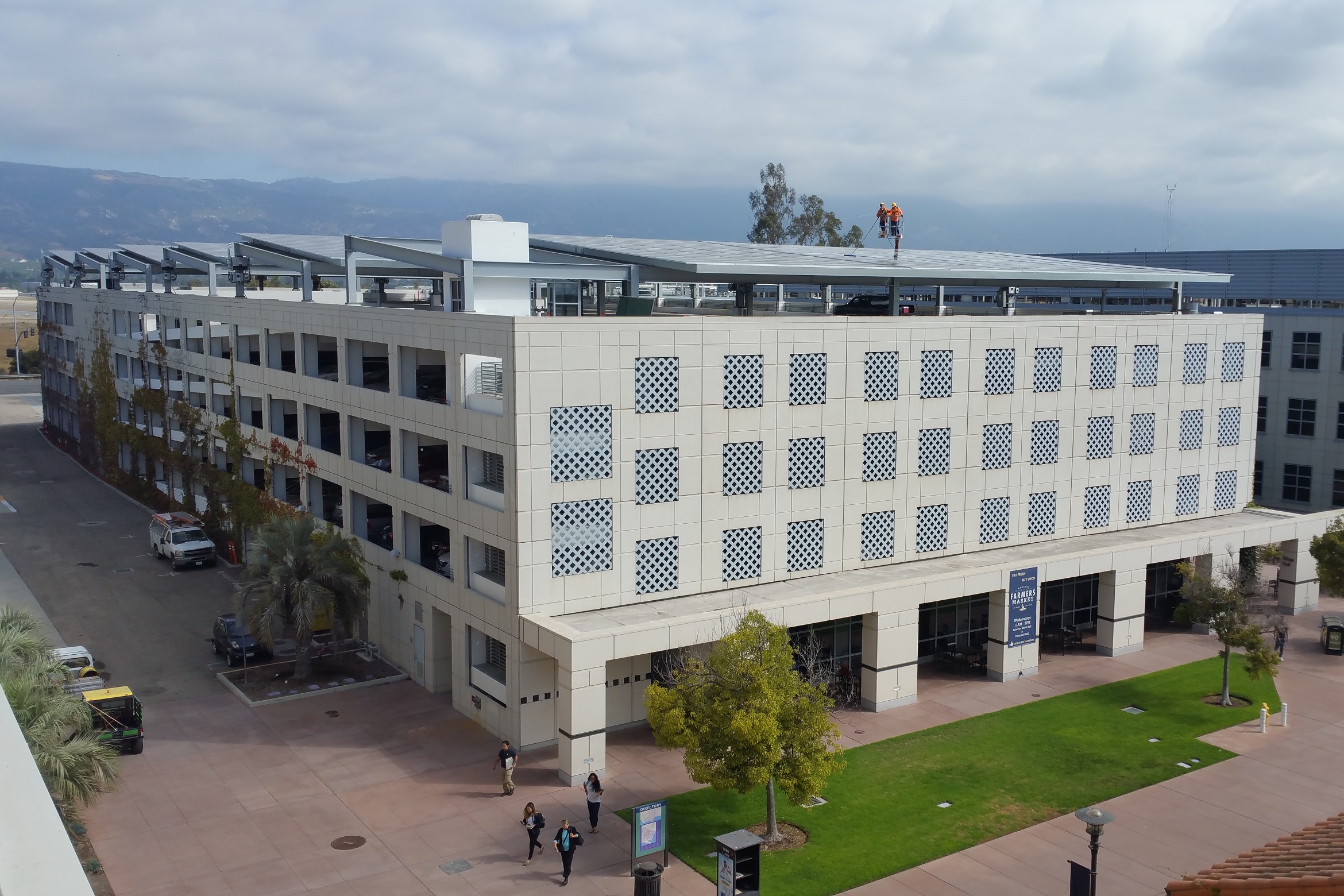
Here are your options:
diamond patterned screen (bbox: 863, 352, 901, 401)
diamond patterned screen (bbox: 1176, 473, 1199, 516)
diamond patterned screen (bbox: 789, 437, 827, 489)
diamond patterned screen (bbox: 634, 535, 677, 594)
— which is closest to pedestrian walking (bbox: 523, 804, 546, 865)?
diamond patterned screen (bbox: 634, 535, 677, 594)

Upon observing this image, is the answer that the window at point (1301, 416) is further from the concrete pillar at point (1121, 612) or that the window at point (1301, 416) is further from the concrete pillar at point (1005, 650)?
the concrete pillar at point (1005, 650)

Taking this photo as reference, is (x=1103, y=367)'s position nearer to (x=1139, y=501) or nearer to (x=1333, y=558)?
(x=1139, y=501)

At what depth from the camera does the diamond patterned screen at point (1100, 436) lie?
128 ft

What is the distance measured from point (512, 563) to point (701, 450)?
607cm

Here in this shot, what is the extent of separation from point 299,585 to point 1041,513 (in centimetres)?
2388

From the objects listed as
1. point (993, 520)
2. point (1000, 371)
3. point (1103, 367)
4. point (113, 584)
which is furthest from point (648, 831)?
point (113, 584)

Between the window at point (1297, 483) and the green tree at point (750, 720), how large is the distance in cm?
4501

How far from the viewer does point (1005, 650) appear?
1363 inches

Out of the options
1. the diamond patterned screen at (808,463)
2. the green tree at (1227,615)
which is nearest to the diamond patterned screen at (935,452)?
the diamond patterned screen at (808,463)

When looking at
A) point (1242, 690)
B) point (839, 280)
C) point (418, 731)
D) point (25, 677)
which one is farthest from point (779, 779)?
point (839, 280)

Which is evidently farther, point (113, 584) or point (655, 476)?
point (113, 584)

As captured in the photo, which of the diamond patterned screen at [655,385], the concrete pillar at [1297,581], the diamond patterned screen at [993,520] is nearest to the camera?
the diamond patterned screen at [655,385]

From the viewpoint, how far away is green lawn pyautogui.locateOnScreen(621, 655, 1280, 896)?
77.3 ft

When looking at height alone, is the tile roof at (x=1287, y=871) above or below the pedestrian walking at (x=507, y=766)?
above
